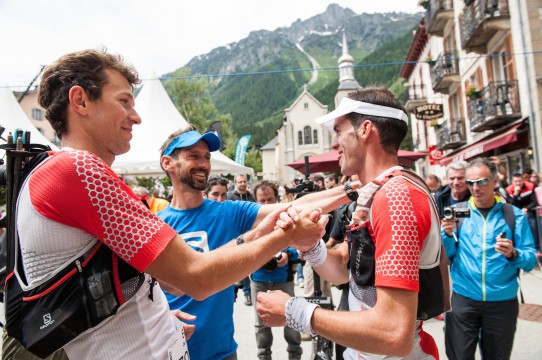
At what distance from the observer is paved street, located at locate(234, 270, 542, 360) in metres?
4.79

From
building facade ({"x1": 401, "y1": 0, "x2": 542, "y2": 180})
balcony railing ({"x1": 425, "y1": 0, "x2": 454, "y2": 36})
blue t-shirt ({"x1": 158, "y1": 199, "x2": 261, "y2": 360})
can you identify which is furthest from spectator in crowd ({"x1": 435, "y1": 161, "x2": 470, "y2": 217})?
balcony railing ({"x1": 425, "y1": 0, "x2": 454, "y2": 36})

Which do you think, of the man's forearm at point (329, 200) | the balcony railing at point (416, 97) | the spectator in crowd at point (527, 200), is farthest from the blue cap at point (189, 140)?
the balcony railing at point (416, 97)

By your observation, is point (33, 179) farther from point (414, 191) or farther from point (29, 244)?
point (414, 191)

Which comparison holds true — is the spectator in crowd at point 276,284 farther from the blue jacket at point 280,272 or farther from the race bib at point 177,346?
the race bib at point 177,346

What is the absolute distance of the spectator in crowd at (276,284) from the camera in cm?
453

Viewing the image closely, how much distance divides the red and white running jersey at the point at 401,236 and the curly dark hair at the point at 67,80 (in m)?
1.32

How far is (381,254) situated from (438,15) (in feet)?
78.4

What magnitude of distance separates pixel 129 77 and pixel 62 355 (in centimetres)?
119

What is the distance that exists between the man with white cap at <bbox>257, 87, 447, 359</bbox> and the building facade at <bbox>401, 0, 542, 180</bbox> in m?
9.64

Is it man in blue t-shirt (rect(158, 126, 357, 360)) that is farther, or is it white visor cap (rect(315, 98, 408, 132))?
man in blue t-shirt (rect(158, 126, 357, 360))

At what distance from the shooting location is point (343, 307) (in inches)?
159

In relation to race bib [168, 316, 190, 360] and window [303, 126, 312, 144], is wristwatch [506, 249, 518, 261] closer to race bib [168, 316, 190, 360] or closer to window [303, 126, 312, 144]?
race bib [168, 316, 190, 360]

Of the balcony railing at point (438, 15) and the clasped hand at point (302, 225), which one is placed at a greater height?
the balcony railing at point (438, 15)

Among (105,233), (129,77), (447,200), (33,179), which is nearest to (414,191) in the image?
(105,233)
